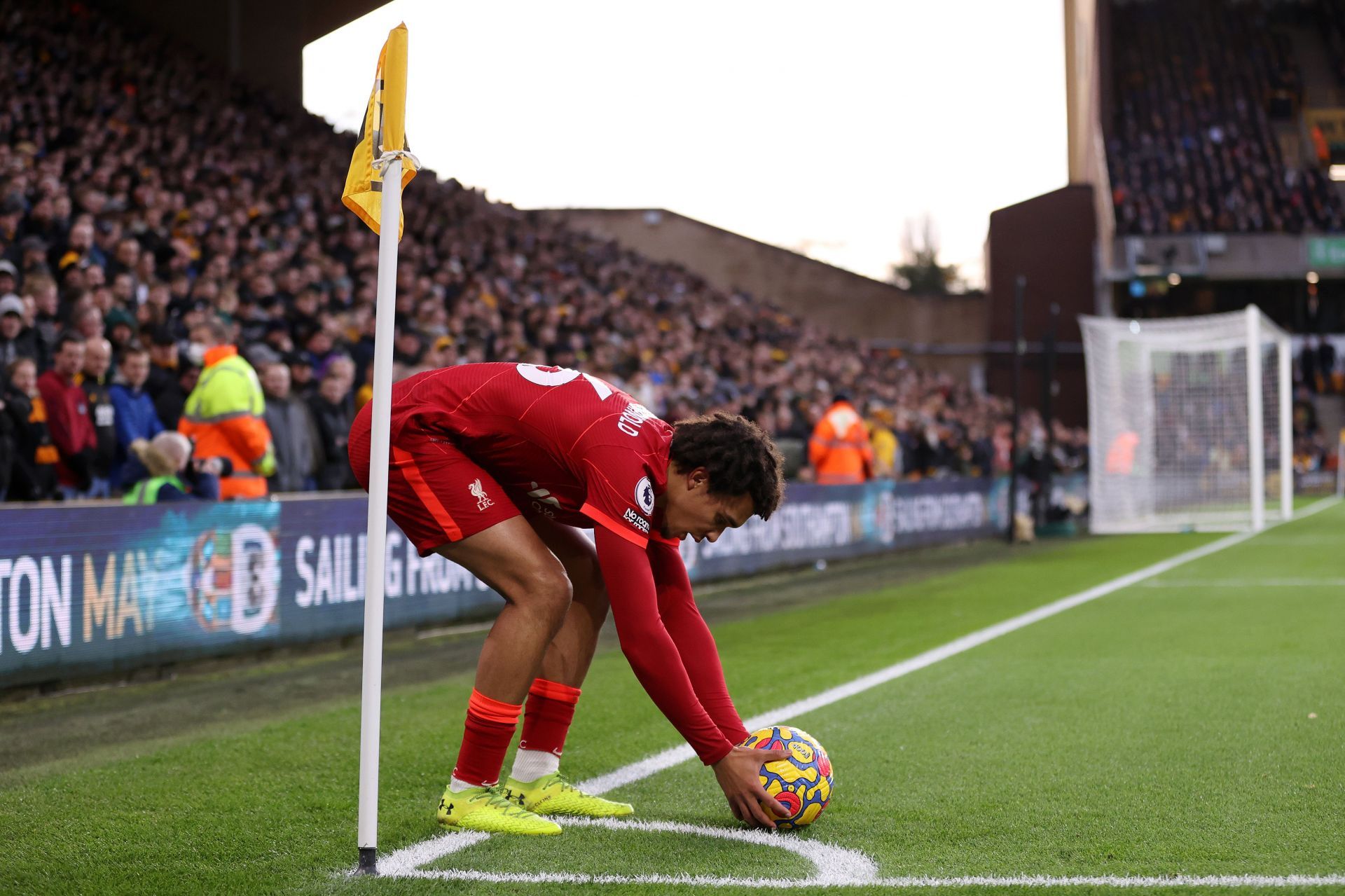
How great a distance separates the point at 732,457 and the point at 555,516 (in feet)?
2.81

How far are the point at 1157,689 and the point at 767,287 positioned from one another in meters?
33.8

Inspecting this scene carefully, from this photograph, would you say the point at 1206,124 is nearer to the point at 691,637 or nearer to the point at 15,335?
the point at 15,335

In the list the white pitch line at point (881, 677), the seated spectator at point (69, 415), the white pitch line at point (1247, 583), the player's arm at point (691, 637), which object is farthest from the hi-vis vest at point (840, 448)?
the player's arm at point (691, 637)

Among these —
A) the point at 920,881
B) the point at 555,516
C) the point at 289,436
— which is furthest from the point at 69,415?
the point at 920,881

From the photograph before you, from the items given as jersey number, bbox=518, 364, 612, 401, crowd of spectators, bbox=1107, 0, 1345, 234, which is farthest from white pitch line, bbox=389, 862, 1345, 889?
crowd of spectators, bbox=1107, 0, 1345, 234

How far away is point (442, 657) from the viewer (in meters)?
9.32

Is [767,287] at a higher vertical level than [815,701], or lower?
higher

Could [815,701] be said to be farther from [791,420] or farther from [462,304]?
[791,420]

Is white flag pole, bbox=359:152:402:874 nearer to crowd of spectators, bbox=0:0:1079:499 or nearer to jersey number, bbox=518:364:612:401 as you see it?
jersey number, bbox=518:364:612:401

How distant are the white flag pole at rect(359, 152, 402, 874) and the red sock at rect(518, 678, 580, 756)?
0.92m

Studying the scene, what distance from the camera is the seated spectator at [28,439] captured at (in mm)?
9133

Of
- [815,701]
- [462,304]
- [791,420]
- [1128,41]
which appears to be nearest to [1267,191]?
[1128,41]

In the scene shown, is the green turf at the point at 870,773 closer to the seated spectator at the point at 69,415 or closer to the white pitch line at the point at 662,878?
the white pitch line at the point at 662,878

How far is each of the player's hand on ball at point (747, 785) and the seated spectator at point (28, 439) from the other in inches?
260
